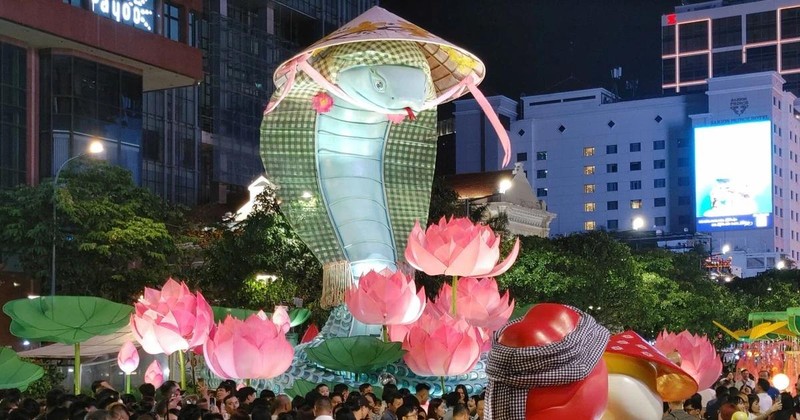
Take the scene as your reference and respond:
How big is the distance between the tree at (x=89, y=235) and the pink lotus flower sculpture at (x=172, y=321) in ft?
47.6

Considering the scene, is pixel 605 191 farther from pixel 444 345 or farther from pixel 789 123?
pixel 444 345

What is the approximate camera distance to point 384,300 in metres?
11.9

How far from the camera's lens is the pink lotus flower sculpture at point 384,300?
11867mm

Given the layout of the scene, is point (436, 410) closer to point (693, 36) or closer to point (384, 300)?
point (384, 300)

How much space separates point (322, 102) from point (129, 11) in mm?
23077

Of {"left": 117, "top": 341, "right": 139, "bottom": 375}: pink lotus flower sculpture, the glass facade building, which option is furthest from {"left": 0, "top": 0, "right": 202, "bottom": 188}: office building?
the glass facade building

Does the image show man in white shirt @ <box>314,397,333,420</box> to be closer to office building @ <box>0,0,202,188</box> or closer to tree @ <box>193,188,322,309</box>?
tree @ <box>193,188,322,309</box>

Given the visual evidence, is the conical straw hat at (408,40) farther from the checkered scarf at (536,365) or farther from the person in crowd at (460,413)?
the checkered scarf at (536,365)

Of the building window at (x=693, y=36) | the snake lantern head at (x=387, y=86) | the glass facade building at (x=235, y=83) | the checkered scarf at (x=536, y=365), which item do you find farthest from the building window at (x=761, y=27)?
the checkered scarf at (x=536, y=365)

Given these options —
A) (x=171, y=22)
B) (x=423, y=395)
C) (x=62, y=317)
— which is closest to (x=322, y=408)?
(x=423, y=395)

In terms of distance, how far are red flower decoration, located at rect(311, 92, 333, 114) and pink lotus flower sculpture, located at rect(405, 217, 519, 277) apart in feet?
8.81

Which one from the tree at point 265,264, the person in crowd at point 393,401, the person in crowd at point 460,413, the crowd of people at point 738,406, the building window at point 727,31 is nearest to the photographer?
the crowd of people at point 738,406

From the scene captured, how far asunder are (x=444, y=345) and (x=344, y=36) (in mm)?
4434

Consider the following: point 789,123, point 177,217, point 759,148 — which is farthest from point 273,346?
point 789,123
